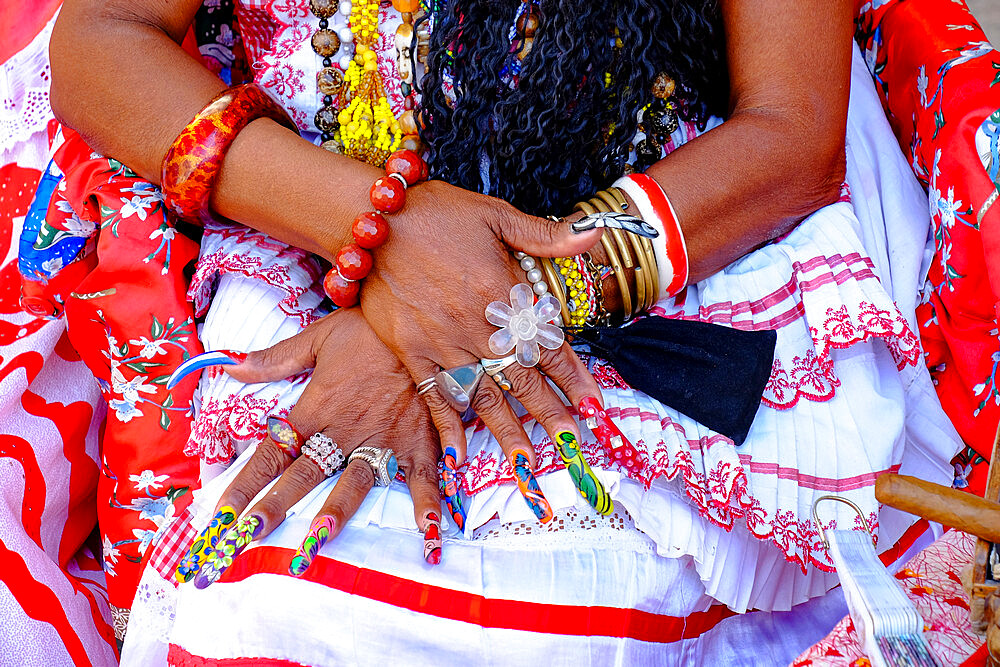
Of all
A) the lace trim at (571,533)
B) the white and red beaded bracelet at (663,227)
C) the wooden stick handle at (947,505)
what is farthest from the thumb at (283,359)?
the wooden stick handle at (947,505)

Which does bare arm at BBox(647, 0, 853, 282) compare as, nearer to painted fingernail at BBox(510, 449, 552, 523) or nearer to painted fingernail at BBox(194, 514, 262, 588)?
painted fingernail at BBox(510, 449, 552, 523)

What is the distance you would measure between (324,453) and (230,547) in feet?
0.50

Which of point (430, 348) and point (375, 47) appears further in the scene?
point (375, 47)

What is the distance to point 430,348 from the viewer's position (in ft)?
3.05

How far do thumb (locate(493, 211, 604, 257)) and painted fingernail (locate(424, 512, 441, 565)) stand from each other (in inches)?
12.6

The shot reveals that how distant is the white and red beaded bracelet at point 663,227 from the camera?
935 mm

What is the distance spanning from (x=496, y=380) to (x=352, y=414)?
0.58ft

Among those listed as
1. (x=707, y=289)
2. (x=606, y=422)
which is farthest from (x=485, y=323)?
(x=707, y=289)

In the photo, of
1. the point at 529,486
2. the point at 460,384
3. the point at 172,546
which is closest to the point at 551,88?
the point at 460,384

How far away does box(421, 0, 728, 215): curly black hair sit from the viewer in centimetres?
96

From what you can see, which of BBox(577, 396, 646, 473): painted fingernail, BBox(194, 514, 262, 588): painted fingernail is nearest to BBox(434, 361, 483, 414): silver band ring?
BBox(577, 396, 646, 473): painted fingernail

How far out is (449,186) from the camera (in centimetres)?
96

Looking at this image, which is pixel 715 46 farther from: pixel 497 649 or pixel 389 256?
pixel 497 649

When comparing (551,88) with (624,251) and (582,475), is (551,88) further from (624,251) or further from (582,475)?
(582,475)
